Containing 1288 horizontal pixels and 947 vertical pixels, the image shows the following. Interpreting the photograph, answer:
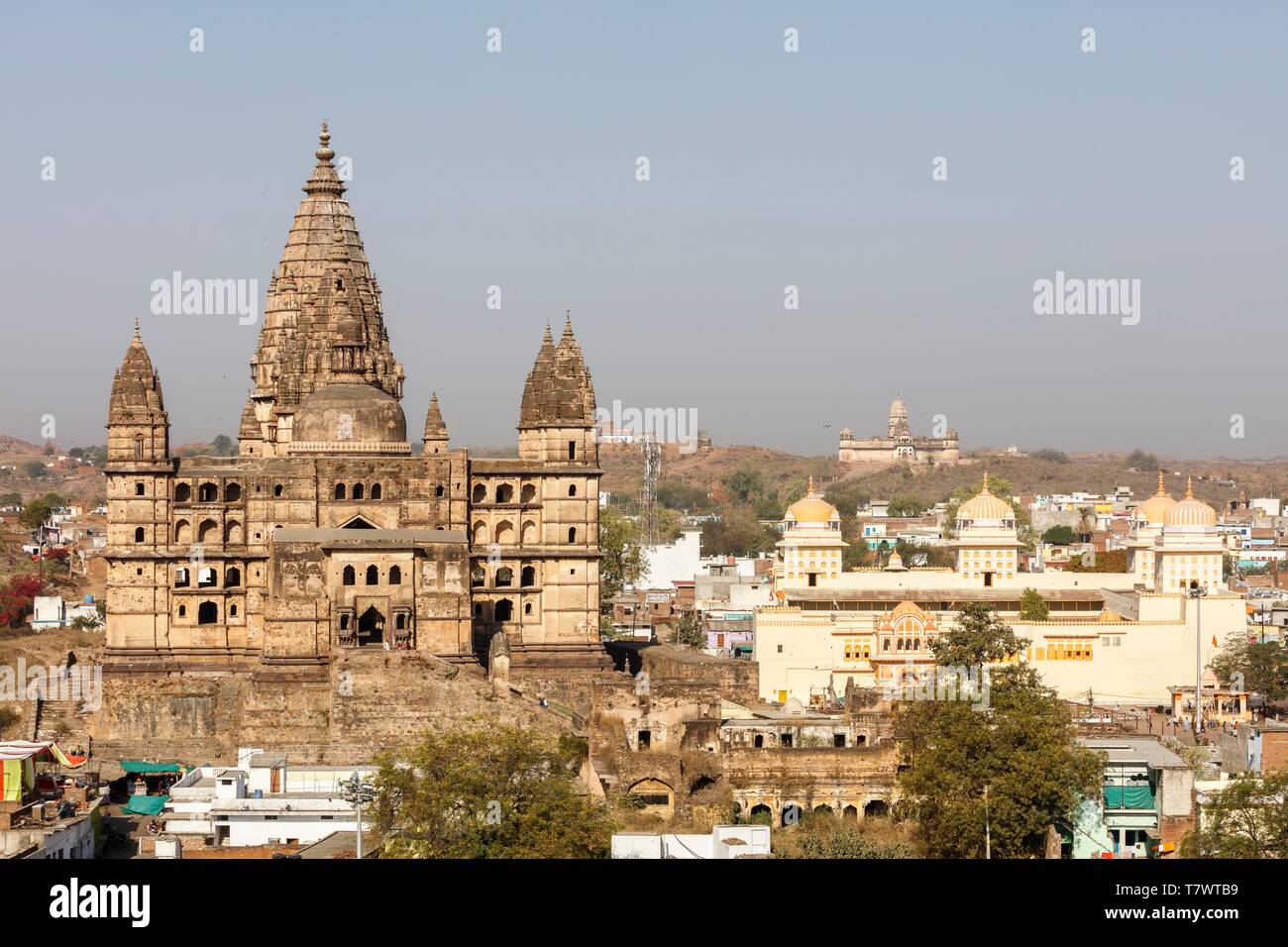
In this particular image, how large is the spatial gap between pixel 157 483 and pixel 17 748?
1120 centimetres

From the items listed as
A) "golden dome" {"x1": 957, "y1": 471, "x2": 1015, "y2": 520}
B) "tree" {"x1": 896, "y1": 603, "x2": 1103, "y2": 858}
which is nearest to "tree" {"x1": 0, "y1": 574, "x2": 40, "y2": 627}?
"golden dome" {"x1": 957, "y1": 471, "x2": 1015, "y2": 520}

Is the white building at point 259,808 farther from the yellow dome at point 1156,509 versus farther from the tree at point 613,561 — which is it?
the tree at point 613,561

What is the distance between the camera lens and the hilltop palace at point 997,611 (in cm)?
6312

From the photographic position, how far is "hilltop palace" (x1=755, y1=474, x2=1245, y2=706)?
207 feet

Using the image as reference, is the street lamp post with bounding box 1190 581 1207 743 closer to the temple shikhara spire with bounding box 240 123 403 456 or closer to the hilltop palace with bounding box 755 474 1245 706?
the hilltop palace with bounding box 755 474 1245 706

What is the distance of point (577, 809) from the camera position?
37281 millimetres

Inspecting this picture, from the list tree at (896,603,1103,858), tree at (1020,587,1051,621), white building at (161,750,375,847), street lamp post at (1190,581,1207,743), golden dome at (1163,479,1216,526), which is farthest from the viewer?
golden dome at (1163,479,1216,526)

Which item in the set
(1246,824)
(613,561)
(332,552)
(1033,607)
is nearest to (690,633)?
(613,561)

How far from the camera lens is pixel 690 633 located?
275 ft

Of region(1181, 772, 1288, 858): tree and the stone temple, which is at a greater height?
the stone temple

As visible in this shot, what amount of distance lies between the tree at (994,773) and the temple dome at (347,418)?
61.2ft

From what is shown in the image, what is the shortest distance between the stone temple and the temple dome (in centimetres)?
6

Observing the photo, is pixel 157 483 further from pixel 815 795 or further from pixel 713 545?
pixel 713 545
